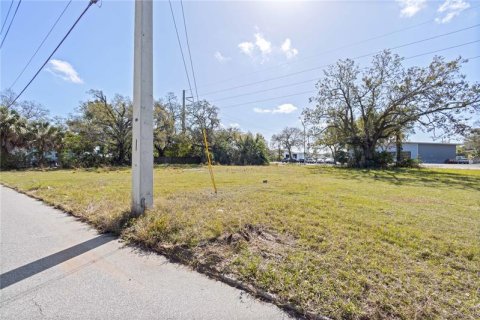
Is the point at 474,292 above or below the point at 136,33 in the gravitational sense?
below

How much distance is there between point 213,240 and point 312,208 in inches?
97.7

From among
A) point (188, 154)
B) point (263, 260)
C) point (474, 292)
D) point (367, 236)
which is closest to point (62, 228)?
point (263, 260)

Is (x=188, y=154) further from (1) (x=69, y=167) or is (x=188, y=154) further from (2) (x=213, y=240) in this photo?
(2) (x=213, y=240)

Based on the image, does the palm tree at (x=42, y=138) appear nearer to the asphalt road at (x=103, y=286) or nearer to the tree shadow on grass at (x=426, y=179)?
the asphalt road at (x=103, y=286)

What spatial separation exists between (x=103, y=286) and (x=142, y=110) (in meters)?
2.98

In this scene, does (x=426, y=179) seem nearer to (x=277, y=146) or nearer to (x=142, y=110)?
(x=142, y=110)

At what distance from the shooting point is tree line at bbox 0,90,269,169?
21953mm

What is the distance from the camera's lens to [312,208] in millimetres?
4984

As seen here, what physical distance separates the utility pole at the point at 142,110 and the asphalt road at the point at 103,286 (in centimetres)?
97

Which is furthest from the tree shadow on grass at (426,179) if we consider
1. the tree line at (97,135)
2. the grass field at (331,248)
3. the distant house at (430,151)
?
the distant house at (430,151)

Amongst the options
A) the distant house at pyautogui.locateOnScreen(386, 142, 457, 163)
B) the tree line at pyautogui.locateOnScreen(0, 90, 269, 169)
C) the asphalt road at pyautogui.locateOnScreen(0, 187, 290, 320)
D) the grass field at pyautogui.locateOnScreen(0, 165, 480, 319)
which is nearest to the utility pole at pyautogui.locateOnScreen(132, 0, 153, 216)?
the grass field at pyautogui.locateOnScreen(0, 165, 480, 319)

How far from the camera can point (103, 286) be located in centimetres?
239

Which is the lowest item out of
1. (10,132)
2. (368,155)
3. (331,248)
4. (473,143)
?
(331,248)

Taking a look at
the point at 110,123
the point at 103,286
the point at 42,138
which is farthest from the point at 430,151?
the point at 42,138
